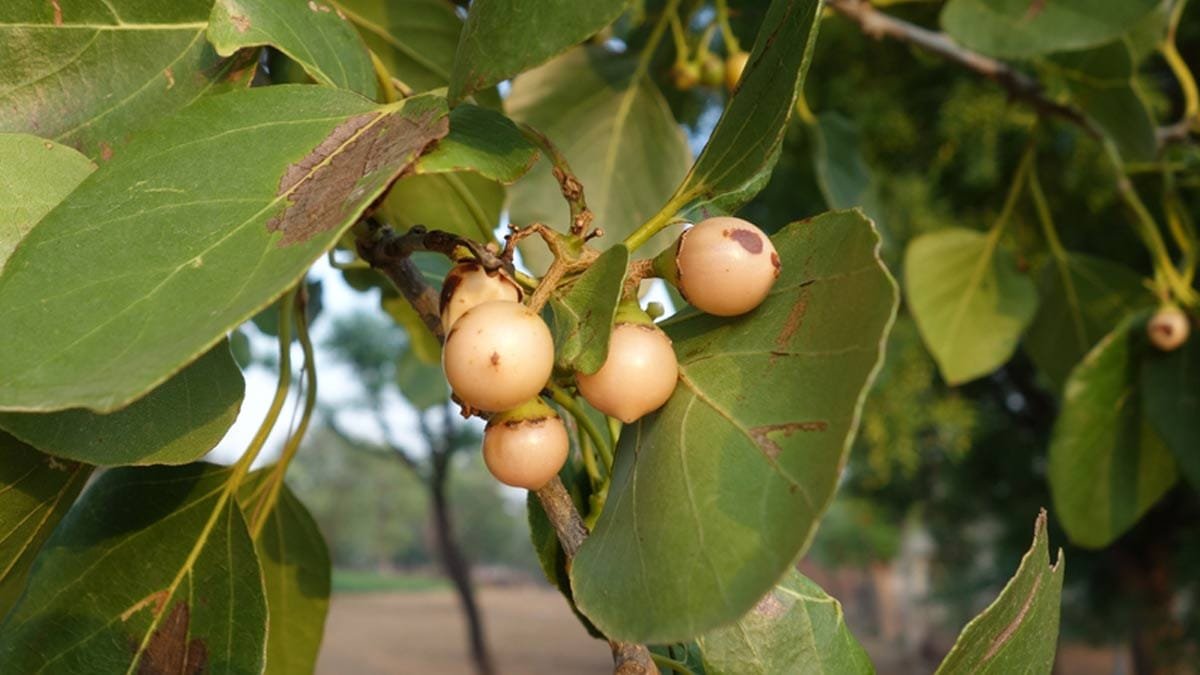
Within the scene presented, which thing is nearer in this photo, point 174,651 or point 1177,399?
point 174,651

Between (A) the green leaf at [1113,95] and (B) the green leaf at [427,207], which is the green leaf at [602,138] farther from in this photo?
(A) the green leaf at [1113,95]

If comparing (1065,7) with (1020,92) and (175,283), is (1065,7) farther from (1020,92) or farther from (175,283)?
(175,283)

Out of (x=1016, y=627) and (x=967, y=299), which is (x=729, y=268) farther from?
(x=967, y=299)

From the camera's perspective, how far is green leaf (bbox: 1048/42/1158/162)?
3.14 feet

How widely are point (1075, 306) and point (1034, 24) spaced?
453 mm

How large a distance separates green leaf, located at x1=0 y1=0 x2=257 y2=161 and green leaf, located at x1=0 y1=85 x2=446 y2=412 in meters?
0.08

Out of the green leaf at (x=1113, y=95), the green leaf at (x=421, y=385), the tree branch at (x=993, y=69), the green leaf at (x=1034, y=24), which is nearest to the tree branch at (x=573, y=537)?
the green leaf at (x=1034, y=24)

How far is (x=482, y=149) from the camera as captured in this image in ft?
1.13

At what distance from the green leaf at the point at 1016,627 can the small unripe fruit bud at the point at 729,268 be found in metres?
0.15

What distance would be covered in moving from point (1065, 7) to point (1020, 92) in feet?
0.74

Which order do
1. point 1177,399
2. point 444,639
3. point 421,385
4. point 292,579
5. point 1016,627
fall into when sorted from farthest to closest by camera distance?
point 444,639, point 421,385, point 1177,399, point 292,579, point 1016,627

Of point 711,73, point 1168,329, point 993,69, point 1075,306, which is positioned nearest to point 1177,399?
point 1168,329

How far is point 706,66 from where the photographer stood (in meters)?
1.02

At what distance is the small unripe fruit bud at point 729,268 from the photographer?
13.1 inches
